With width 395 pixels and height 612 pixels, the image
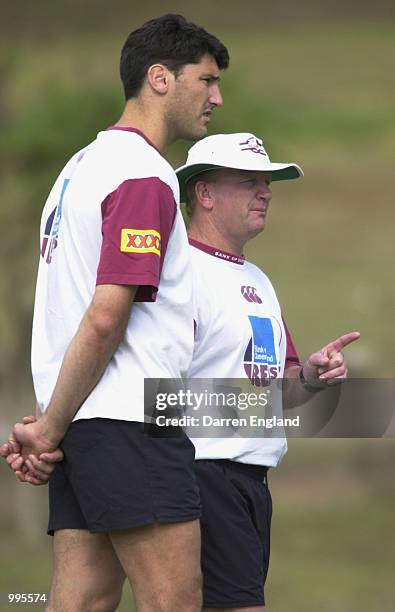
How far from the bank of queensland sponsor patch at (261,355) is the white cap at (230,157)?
329mm

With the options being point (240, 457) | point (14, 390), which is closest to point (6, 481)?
point (14, 390)

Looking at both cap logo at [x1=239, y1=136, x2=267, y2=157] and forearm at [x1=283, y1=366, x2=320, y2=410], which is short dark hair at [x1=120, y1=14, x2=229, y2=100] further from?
forearm at [x1=283, y1=366, x2=320, y2=410]

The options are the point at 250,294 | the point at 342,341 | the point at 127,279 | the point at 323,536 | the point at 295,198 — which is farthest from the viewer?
the point at 295,198

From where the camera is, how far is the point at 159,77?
2361mm

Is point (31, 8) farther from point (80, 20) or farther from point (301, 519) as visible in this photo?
point (301, 519)

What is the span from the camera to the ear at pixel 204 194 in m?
2.80

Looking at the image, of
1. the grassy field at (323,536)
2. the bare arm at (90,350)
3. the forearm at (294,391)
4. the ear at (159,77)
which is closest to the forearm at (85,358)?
the bare arm at (90,350)

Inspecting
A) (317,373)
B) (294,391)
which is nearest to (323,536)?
(294,391)

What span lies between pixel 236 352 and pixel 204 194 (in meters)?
0.40

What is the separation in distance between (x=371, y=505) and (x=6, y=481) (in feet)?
8.43

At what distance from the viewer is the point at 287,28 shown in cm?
1566

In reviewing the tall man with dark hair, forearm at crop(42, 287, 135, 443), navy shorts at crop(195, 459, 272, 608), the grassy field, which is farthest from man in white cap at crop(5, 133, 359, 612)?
the grassy field

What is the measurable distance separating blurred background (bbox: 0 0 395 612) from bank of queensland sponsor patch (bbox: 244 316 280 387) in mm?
2412

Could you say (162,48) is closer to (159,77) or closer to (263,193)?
(159,77)
